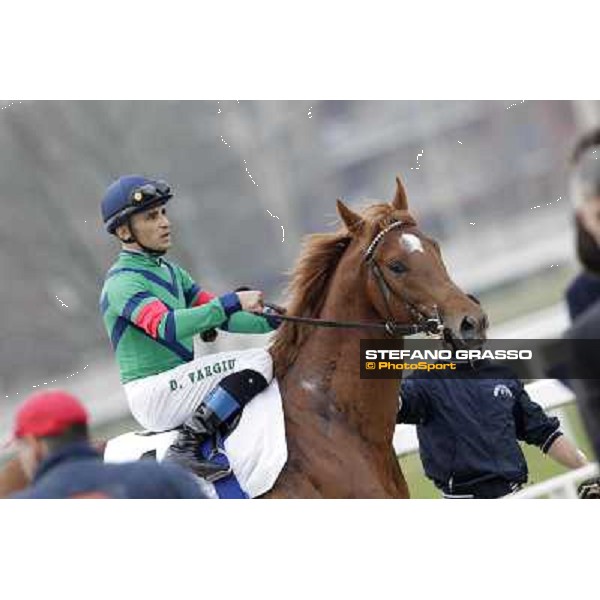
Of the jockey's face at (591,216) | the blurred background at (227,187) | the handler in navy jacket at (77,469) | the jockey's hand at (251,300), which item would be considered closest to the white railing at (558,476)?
the blurred background at (227,187)

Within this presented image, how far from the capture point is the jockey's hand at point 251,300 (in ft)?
14.1

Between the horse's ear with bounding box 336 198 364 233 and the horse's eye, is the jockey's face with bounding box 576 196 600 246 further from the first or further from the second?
Result: the horse's ear with bounding box 336 198 364 233

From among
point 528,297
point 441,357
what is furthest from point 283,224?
point 528,297

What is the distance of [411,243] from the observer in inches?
167

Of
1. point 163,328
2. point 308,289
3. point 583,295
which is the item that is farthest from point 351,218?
point 583,295

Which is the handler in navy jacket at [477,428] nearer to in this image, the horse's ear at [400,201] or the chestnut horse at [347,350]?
the chestnut horse at [347,350]

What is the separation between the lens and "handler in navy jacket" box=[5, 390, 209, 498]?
315 centimetres

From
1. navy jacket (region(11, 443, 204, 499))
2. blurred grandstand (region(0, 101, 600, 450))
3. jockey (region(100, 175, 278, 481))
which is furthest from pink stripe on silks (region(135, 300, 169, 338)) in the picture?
navy jacket (region(11, 443, 204, 499))

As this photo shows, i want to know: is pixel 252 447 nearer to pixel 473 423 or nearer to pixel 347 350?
pixel 347 350

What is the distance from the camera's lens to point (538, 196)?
15.5 feet

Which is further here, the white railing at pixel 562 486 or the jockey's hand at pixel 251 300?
the white railing at pixel 562 486

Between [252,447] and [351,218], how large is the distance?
2.54 ft

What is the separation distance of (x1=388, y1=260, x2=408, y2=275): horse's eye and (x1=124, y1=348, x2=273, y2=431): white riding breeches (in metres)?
0.51

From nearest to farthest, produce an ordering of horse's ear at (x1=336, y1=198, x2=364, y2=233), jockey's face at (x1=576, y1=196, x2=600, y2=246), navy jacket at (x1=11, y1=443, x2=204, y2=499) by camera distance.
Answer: jockey's face at (x1=576, y1=196, x2=600, y2=246) → navy jacket at (x1=11, y1=443, x2=204, y2=499) → horse's ear at (x1=336, y1=198, x2=364, y2=233)
